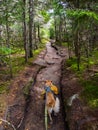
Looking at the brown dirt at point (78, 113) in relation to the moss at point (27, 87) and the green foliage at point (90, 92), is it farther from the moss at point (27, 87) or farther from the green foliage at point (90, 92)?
the moss at point (27, 87)

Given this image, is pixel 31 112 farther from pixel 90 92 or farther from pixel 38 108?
pixel 90 92

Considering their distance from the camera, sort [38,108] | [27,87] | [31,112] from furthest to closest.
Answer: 1. [27,87]
2. [38,108]
3. [31,112]

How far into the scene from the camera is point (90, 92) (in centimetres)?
1051

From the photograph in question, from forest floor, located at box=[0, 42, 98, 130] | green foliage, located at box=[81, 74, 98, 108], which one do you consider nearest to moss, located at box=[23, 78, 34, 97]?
forest floor, located at box=[0, 42, 98, 130]

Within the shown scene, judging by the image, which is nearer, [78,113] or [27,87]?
[78,113]

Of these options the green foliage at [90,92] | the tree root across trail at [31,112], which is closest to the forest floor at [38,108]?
the tree root across trail at [31,112]

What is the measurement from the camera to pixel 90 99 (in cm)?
974

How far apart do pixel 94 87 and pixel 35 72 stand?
6.85m

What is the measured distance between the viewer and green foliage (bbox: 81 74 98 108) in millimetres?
9344

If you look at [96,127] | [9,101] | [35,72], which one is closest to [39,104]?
[9,101]

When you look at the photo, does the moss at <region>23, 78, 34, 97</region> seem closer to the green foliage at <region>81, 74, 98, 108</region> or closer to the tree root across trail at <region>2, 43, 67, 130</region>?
the tree root across trail at <region>2, 43, 67, 130</region>

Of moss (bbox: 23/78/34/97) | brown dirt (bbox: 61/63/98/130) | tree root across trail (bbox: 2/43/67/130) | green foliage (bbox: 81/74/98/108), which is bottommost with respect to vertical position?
tree root across trail (bbox: 2/43/67/130)

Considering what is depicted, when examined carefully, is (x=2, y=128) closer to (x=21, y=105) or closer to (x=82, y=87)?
(x=21, y=105)

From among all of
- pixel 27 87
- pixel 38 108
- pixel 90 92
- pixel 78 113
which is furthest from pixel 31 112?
pixel 90 92
